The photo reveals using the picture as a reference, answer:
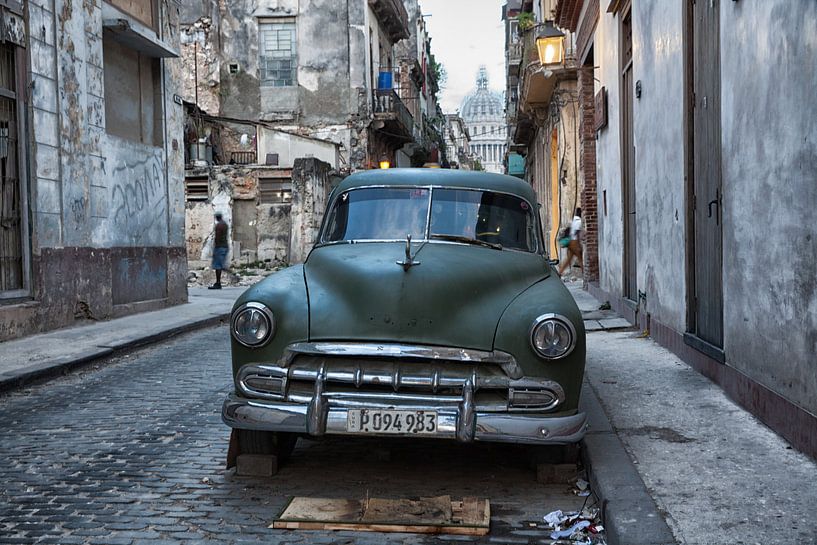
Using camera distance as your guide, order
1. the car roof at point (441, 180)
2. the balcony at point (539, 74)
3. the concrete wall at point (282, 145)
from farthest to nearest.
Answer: the concrete wall at point (282, 145), the balcony at point (539, 74), the car roof at point (441, 180)

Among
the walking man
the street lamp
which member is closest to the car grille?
the walking man

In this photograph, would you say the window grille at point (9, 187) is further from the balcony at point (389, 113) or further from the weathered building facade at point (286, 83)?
the balcony at point (389, 113)

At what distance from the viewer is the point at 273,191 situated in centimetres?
2631

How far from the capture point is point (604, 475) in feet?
13.6

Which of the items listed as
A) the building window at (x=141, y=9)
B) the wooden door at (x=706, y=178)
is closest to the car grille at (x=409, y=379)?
the wooden door at (x=706, y=178)

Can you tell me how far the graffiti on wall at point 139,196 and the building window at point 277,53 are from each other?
57.5 feet

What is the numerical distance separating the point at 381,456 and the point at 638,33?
653cm

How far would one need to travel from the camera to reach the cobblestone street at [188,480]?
3773 millimetres

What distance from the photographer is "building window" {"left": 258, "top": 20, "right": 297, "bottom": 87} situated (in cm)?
3180

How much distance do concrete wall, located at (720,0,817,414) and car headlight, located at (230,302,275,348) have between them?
8.92 ft

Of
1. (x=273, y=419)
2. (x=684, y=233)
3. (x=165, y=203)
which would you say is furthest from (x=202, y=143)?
(x=273, y=419)

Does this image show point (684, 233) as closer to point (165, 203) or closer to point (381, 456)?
point (381, 456)

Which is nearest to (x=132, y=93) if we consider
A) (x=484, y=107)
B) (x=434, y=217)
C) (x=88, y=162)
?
(x=88, y=162)

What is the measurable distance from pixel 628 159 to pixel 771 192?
6.42m
